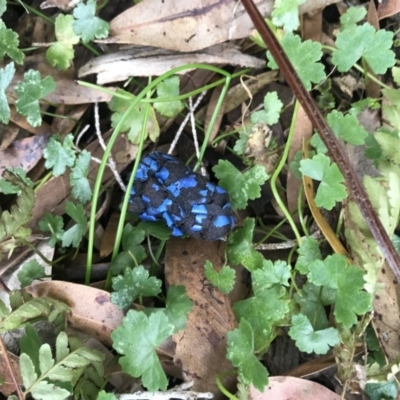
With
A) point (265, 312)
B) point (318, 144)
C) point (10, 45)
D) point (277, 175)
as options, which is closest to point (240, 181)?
point (277, 175)

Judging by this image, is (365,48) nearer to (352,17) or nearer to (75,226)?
(352,17)

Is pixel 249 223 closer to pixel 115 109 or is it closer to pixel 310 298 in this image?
pixel 310 298

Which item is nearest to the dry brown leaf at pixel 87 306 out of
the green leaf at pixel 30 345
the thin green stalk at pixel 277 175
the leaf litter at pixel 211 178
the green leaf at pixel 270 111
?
the leaf litter at pixel 211 178

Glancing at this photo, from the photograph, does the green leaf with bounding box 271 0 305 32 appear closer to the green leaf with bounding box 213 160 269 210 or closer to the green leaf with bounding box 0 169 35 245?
the green leaf with bounding box 213 160 269 210

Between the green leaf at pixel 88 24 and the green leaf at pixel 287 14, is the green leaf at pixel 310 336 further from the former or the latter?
the green leaf at pixel 88 24

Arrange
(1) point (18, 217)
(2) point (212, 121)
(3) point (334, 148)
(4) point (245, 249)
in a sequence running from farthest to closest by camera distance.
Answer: (2) point (212, 121) → (4) point (245, 249) → (1) point (18, 217) → (3) point (334, 148)

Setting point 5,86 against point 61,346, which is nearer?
point 61,346

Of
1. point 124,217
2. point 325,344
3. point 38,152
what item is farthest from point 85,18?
point 325,344
